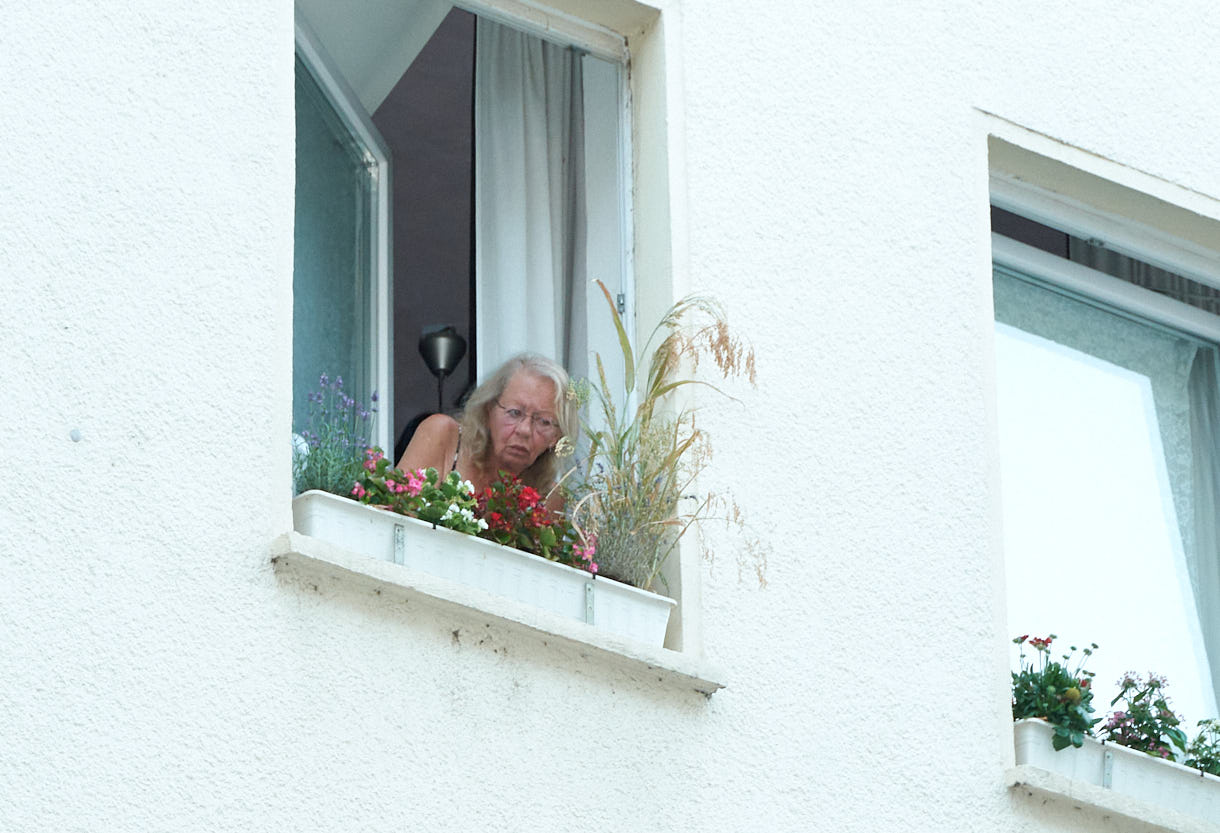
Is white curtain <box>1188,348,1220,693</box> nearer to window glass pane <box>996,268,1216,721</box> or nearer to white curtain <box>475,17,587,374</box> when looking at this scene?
window glass pane <box>996,268,1216,721</box>

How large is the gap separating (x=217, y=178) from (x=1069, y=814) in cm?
311

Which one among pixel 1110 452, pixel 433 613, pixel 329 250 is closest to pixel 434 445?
pixel 329 250

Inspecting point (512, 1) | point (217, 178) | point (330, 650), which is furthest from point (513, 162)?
point (330, 650)

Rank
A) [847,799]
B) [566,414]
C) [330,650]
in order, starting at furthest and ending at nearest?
[566,414] < [847,799] < [330,650]

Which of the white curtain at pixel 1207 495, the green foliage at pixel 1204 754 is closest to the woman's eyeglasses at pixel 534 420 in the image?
the green foliage at pixel 1204 754

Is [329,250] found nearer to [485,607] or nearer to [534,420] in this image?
[534,420]

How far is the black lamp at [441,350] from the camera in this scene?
957 cm

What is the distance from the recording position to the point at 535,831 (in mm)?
6059

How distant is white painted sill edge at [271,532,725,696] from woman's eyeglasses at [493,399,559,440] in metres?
0.98

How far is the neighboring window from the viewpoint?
27.3 ft

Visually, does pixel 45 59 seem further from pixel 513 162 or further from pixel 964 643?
pixel 964 643

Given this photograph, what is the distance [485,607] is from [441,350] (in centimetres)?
358

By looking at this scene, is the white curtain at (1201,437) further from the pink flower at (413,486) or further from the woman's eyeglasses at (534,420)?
the pink flower at (413,486)

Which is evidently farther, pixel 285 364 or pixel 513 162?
pixel 513 162
